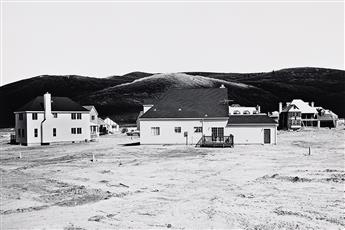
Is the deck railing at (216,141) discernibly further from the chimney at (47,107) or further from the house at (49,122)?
the chimney at (47,107)

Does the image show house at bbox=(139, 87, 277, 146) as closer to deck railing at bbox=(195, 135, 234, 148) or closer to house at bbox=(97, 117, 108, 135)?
deck railing at bbox=(195, 135, 234, 148)

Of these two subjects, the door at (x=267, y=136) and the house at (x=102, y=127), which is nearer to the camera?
the door at (x=267, y=136)

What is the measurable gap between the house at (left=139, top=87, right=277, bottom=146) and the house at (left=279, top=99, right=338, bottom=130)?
52.7 m

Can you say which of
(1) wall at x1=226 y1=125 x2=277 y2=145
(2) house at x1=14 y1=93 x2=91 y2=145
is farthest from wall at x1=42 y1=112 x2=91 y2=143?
(1) wall at x1=226 y1=125 x2=277 y2=145

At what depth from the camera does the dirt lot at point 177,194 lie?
580 inches

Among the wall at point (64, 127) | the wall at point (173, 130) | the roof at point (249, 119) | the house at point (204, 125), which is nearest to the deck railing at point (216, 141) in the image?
the house at point (204, 125)

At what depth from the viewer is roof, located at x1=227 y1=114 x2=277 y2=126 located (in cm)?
4784

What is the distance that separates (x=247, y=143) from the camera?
4806cm

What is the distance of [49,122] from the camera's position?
5709cm

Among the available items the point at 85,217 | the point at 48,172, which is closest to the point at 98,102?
the point at 48,172

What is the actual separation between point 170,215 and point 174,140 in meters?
34.0

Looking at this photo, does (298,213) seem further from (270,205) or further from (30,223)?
(30,223)

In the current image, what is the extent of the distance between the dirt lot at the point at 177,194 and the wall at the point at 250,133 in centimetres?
1503

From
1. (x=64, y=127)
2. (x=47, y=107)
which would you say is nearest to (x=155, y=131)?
(x=64, y=127)
